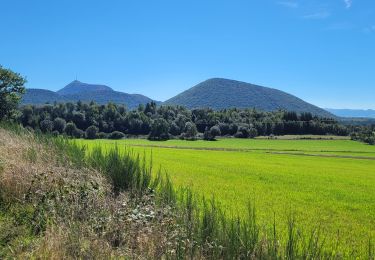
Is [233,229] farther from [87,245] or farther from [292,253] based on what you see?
[87,245]

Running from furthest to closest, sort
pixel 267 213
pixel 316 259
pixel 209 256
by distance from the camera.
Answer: pixel 267 213 → pixel 209 256 → pixel 316 259

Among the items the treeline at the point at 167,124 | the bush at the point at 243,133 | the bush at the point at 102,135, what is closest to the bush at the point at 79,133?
the treeline at the point at 167,124

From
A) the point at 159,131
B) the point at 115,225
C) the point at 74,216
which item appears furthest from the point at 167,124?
the point at 115,225

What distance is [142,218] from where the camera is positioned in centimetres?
712

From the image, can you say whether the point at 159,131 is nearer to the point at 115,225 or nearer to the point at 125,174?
the point at 125,174

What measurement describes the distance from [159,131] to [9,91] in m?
54.3

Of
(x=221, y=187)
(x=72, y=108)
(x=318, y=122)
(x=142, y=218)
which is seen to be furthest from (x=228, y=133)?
(x=142, y=218)

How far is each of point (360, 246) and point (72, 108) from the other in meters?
116

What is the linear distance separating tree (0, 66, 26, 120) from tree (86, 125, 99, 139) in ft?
158

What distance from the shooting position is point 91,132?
101m

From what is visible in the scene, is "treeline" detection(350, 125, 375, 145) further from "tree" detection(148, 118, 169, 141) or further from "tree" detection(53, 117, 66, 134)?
"tree" detection(53, 117, 66, 134)

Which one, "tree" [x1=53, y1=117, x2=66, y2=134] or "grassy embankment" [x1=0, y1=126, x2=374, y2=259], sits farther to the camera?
"tree" [x1=53, y1=117, x2=66, y2=134]

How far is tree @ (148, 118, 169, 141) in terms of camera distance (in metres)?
102

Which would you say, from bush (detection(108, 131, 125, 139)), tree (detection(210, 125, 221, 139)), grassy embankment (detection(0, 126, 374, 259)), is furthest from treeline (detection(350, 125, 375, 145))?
grassy embankment (detection(0, 126, 374, 259))
